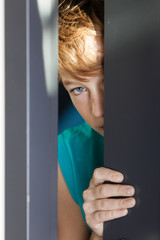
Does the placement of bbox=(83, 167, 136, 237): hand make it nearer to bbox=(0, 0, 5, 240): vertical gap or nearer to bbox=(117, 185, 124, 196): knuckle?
bbox=(117, 185, 124, 196): knuckle

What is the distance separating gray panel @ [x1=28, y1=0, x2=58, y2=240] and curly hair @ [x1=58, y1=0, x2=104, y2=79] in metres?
0.21

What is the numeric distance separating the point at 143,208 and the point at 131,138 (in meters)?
0.19

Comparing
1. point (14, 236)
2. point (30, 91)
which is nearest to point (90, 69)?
point (30, 91)

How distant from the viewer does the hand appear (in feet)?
2.34

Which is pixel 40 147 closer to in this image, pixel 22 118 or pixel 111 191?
pixel 22 118

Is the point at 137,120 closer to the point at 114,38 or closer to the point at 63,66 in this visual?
the point at 114,38

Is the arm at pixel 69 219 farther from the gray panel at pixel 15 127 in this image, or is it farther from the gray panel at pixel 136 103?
the gray panel at pixel 15 127

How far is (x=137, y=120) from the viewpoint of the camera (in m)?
0.70

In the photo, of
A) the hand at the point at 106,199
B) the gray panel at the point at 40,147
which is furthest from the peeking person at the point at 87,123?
the gray panel at the point at 40,147

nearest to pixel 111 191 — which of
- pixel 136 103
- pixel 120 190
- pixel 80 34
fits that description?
pixel 120 190

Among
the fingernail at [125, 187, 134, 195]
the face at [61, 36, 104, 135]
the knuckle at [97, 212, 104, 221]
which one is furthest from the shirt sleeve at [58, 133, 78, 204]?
the fingernail at [125, 187, 134, 195]

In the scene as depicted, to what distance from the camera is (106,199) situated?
2.50 ft

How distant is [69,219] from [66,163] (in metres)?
0.24

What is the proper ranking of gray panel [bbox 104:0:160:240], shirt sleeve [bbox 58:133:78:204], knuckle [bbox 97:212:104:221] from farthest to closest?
1. shirt sleeve [bbox 58:133:78:204]
2. knuckle [bbox 97:212:104:221]
3. gray panel [bbox 104:0:160:240]
